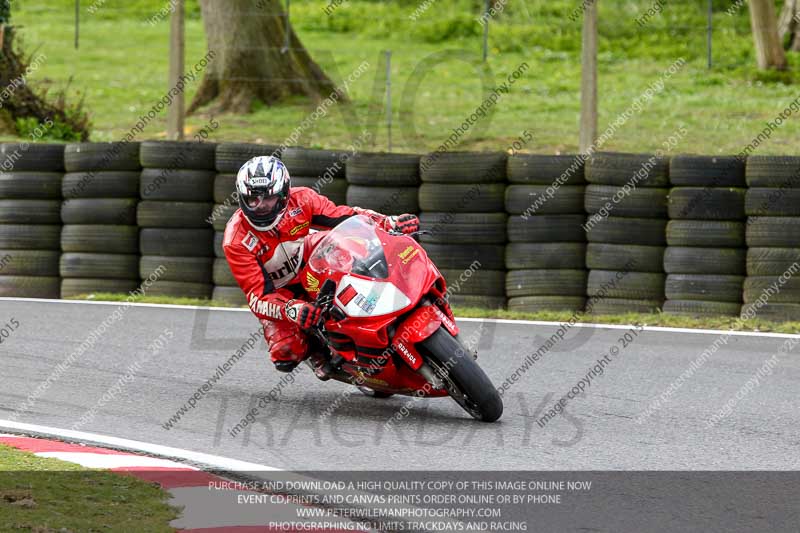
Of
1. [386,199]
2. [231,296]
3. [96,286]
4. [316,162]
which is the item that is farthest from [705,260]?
[96,286]

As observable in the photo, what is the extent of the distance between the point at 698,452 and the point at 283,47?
13.2 meters

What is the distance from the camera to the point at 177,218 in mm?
12578

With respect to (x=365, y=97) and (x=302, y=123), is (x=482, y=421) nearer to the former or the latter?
(x=302, y=123)

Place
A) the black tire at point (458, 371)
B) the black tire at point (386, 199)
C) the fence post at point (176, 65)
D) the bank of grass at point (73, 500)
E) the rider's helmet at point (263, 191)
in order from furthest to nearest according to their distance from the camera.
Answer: the fence post at point (176, 65)
the black tire at point (386, 199)
the rider's helmet at point (263, 191)
the black tire at point (458, 371)
the bank of grass at point (73, 500)

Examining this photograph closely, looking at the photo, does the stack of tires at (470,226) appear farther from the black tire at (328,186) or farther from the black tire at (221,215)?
the black tire at (221,215)

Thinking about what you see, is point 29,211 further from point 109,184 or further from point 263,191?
point 263,191

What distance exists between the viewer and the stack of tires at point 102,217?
501 inches

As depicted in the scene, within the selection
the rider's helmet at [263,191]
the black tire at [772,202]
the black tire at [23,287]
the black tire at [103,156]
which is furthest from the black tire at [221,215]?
the black tire at [772,202]

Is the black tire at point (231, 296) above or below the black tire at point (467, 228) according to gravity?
below

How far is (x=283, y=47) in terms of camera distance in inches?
741

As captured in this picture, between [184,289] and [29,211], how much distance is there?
1.82 m

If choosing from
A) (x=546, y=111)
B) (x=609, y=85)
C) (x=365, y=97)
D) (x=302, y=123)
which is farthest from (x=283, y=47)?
(x=609, y=85)

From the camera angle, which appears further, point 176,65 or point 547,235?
point 176,65

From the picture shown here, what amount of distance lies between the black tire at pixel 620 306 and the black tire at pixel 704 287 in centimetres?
17
